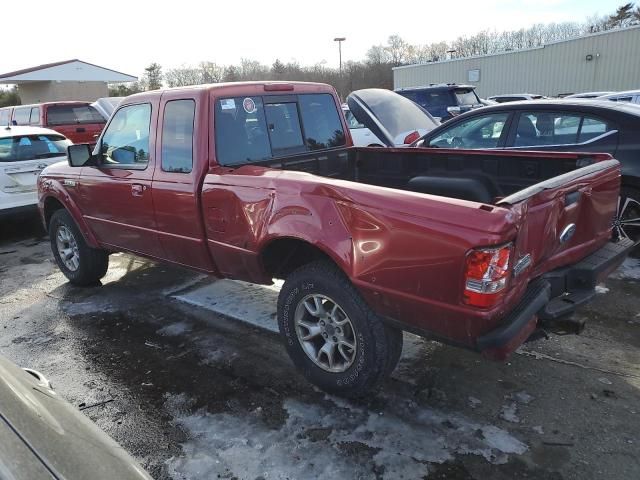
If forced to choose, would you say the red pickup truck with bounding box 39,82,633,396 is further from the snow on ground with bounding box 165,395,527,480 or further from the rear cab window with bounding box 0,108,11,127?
the rear cab window with bounding box 0,108,11,127

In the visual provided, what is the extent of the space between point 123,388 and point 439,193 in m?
2.57

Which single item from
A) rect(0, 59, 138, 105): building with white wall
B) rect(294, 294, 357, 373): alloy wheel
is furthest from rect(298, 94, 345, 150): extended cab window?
rect(0, 59, 138, 105): building with white wall

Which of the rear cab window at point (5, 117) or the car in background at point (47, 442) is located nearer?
the car in background at point (47, 442)

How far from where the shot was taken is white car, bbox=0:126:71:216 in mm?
7312

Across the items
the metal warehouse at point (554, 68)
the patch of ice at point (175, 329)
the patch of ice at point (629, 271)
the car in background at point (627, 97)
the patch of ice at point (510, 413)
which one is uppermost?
the metal warehouse at point (554, 68)

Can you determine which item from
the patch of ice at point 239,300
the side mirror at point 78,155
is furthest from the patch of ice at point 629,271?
the side mirror at point 78,155

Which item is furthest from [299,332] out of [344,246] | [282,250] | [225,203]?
[225,203]

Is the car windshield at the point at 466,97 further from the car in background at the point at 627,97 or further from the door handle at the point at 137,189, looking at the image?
the door handle at the point at 137,189

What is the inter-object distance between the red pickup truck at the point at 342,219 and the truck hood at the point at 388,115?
0.96 metres

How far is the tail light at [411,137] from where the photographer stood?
6630mm

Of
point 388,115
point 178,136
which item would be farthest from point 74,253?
point 388,115

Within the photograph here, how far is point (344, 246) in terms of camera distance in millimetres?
2881

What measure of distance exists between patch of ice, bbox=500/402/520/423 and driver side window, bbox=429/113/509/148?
3.78 metres

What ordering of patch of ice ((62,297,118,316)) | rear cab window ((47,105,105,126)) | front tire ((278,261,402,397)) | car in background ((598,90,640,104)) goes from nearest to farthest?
front tire ((278,261,402,397)) → patch of ice ((62,297,118,316)) → car in background ((598,90,640,104)) → rear cab window ((47,105,105,126))
